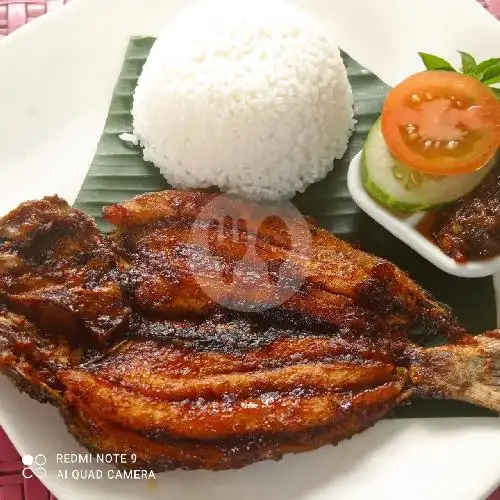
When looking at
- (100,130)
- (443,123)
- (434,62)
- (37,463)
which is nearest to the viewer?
(37,463)

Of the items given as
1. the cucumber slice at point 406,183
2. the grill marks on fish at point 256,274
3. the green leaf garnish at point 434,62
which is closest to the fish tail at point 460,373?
the grill marks on fish at point 256,274

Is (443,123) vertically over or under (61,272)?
over

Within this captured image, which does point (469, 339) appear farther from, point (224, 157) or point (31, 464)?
point (31, 464)

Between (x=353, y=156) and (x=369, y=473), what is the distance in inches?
58.4

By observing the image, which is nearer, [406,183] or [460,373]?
[460,373]

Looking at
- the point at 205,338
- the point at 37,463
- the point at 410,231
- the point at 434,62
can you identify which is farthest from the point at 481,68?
the point at 37,463

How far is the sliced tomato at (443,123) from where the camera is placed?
248 centimetres

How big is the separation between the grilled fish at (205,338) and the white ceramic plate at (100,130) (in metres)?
0.22

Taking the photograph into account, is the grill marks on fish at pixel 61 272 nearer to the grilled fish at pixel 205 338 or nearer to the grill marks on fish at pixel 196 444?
the grilled fish at pixel 205 338

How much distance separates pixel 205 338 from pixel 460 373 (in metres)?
0.97

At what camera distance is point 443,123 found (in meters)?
2.52

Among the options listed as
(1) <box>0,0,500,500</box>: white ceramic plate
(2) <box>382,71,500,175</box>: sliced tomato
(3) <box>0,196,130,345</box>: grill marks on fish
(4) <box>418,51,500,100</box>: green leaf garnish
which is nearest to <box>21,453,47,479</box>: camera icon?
(1) <box>0,0,500,500</box>: white ceramic plate

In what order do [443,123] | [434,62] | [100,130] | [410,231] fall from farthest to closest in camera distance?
[100,130] < [434,62] < [410,231] < [443,123]

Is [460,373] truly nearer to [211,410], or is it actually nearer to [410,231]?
[410,231]
